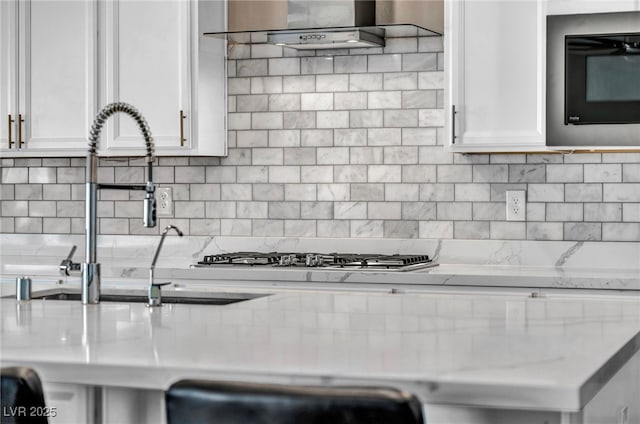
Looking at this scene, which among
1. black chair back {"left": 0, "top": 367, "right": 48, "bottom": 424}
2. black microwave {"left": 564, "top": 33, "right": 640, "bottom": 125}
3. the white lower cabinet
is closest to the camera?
black chair back {"left": 0, "top": 367, "right": 48, "bottom": 424}

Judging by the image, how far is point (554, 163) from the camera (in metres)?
4.50

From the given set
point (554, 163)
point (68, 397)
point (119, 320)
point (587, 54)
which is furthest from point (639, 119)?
point (68, 397)

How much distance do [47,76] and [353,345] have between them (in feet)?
10.9

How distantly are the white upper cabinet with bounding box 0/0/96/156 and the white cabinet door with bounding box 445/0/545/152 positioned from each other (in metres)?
1.70

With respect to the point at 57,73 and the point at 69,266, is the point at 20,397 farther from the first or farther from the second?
the point at 57,73

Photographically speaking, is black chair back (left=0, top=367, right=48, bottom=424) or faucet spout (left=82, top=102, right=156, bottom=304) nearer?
black chair back (left=0, top=367, right=48, bottom=424)

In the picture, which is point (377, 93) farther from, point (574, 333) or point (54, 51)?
point (574, 333)

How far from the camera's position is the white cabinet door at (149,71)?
460cm

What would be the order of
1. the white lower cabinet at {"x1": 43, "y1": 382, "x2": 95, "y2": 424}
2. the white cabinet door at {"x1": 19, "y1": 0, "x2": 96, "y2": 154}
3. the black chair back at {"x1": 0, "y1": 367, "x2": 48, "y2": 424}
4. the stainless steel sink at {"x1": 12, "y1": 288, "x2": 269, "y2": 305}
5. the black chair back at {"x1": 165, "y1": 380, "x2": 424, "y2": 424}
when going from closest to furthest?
the black chair back at {"x1": 165, "y1": 380, "x2": 424, "y2": 424}
the black chair back at {"x1": 0, "y1": 367, "x2": 48, "y2": 424}
the white lower cabinet at {"x1": 43, "y1": 382, "x2": 95, "y2": 424}
the stainless steel sink at {"x1": 12, "y1": 288, "x2": 269, "y2": 305}
the white cabinet door at {"x1": 19, "y1": 0, "x2": 96, "y2": 154}

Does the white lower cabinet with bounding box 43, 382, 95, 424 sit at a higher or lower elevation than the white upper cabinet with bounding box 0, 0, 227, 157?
lower

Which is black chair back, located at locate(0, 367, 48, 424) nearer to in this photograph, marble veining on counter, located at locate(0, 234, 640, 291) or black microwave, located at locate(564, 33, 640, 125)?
marble veining on counter, located at locate(0, 234, 640, 291)

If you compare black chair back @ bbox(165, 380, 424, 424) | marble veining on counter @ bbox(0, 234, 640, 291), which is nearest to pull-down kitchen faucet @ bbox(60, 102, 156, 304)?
black chair back @ bbox(165, 380, 424, 424)

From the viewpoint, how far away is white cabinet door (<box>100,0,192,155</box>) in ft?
15.1

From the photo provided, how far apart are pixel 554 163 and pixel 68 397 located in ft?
10.2
